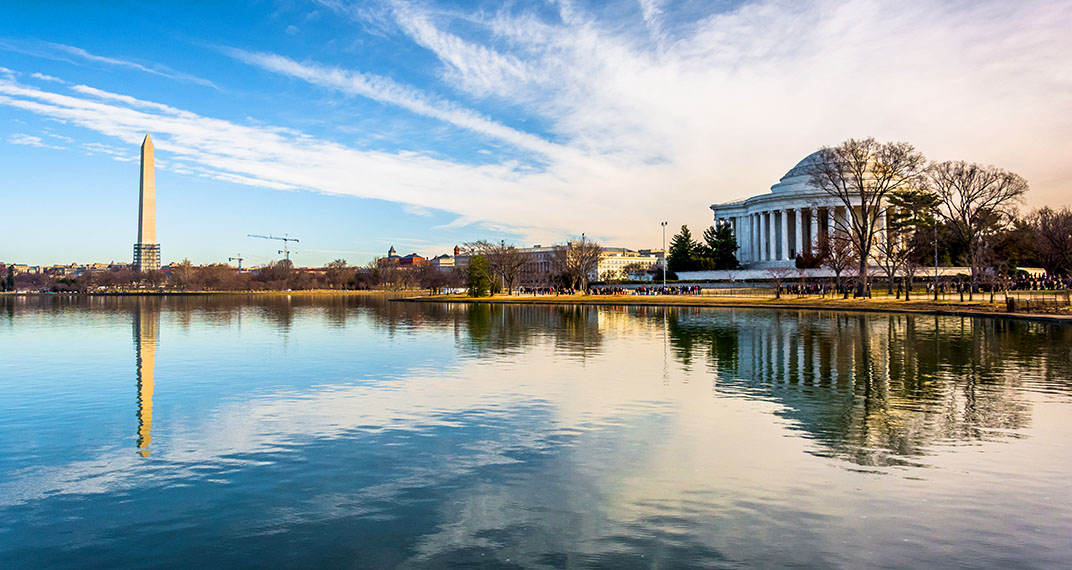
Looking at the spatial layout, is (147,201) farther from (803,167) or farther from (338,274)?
(803,167)

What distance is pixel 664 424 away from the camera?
1291 centimetres

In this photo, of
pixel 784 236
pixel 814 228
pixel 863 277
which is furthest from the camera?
pixel 784 236

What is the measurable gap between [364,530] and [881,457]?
295 inches

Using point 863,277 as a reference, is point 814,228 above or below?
above

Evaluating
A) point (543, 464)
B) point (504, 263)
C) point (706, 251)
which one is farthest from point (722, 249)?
point (543, 464)

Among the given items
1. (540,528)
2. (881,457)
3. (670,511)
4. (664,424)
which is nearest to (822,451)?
(881,457)

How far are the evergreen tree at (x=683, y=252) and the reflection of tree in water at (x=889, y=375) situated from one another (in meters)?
63.2

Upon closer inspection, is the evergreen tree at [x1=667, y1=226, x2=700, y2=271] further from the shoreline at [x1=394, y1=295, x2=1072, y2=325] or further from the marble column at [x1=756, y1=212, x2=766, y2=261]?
the shoreline at [x1=394, y1=295, x2=1072, y2=325]

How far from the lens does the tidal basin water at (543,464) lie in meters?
7.24

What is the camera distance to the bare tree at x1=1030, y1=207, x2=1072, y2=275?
62.3 meters

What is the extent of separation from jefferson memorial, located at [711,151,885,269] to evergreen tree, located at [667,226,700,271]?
293 inches

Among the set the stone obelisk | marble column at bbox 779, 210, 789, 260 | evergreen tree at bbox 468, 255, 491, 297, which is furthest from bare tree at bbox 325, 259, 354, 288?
marble column at bbox 779, 210, 789, 260

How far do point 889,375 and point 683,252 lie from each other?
274 ft

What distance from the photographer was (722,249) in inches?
3861
